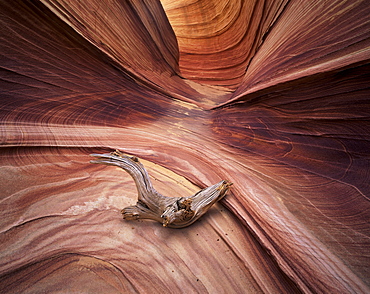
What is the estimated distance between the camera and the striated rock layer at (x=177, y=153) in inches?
21.8

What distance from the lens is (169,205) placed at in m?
Result: 0.70

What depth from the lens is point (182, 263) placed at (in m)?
0.59

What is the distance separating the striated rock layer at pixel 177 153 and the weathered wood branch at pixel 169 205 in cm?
3

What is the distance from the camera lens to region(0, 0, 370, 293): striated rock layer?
0.55 metres

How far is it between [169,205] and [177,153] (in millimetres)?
344

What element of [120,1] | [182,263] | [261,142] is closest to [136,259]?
[182,263]

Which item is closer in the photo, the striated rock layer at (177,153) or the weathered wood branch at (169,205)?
the striated rock layer at (177,153)

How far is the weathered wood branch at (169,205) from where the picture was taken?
2.18 ft

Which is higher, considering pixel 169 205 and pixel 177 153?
pixel 177 153

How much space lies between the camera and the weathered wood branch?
0.66 metres

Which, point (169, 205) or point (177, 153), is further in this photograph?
point (177, 153)

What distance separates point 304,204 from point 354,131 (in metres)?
0.23

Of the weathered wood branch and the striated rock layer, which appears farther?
the weathered wood branch

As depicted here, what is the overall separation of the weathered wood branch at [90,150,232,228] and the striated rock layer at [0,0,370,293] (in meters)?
0.03
